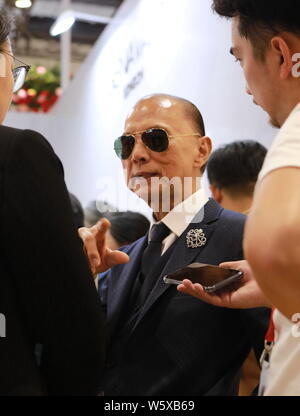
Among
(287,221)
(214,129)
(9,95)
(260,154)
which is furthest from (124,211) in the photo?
(287,221)

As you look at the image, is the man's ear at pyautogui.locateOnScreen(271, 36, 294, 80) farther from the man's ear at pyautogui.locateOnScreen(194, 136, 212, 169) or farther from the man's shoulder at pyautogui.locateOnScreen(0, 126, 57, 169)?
the man's ear at pyautogui.locateOnScreen(194, 136, 212, 169)

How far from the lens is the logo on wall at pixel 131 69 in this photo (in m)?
3.40

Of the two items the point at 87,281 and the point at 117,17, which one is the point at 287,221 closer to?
the point at 87,281

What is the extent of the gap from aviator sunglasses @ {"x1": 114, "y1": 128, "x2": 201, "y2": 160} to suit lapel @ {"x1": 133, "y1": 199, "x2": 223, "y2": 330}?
0.18m

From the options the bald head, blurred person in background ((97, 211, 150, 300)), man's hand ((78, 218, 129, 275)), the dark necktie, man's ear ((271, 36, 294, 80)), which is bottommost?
blurred person in background ((97, 211, 150, 300))

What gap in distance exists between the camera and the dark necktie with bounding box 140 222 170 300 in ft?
4.91

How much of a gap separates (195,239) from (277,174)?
72 centimetres

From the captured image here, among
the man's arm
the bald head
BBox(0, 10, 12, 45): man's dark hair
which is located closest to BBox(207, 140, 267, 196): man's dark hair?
the bald head

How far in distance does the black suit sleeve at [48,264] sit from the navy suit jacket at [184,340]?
1.33 feet

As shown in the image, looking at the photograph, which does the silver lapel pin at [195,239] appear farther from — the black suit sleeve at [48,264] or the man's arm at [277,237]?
the man's arm at [277,237]

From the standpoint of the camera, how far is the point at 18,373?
953 mm

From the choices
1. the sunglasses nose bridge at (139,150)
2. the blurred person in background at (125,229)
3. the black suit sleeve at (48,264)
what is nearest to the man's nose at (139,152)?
the sunglasses nose bridge at (139,150)

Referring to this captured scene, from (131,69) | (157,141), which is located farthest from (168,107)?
(131,69)

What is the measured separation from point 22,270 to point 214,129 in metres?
1.79
